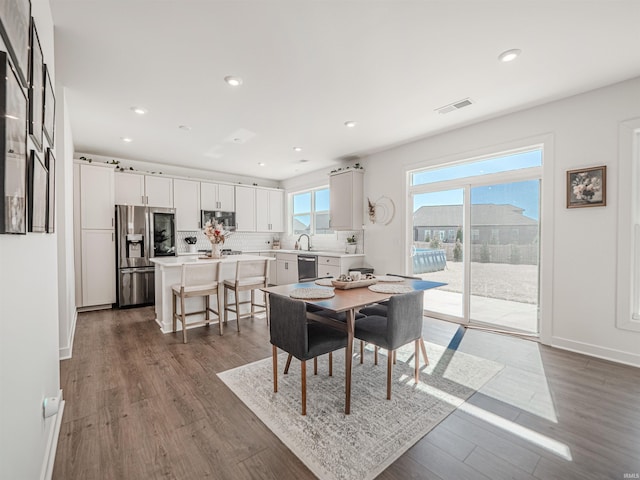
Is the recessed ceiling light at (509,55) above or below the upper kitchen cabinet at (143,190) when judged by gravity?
above

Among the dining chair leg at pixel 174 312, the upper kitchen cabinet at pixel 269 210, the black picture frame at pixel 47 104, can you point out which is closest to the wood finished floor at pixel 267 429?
the dining chair leg at pixel 174 312

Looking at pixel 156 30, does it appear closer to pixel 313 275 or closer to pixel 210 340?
pixel 210 340

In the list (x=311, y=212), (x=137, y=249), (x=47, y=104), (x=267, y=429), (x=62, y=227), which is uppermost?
(x=47, y=104)

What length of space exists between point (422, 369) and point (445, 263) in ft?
6.73

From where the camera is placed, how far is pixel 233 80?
278 centimetres

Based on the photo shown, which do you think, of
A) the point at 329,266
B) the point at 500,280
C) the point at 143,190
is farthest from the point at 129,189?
the point at 500,280

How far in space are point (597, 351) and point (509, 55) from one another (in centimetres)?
Answer: 299

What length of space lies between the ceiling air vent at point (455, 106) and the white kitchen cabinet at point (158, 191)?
16.1 feet

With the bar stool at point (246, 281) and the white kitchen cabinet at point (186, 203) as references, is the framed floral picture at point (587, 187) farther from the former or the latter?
the white kitchen cabinet at point (186, 203)

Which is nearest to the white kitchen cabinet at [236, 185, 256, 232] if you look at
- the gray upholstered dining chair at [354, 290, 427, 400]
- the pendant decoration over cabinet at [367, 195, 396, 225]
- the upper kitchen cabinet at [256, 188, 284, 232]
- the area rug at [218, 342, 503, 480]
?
the upper kitchen cabinet at [256, 188, 284, 232]

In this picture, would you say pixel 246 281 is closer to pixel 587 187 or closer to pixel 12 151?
pixel 12 151

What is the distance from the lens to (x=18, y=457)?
3.32ft

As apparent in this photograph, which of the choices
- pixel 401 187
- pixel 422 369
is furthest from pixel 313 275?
pixel 422 369

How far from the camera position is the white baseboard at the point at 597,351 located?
277 cm
